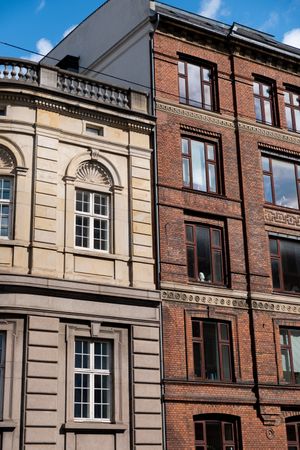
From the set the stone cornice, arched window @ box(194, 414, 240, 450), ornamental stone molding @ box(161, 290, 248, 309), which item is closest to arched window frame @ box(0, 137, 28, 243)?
the stone cornice

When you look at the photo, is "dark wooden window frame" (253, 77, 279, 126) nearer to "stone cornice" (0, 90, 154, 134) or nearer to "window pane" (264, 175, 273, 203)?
"window pane" (264, 175, 273, 203)

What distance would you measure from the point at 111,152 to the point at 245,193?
5628mm

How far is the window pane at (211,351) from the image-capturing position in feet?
76.8

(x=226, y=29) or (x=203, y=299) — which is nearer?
(x=203, y=299)

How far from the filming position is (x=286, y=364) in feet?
82.0

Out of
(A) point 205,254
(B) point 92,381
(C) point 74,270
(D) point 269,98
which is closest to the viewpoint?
(B) point 92,381

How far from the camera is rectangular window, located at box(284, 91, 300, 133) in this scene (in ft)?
95.7

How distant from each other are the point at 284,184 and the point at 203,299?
6.74 m

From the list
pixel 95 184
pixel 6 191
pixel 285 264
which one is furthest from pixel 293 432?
pixel 6 191

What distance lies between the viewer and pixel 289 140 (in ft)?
93.4

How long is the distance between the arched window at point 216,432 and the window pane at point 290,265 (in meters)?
5.90

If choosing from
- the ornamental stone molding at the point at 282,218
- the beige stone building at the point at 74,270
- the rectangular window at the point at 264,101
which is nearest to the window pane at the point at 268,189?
the ornamental stone molding at the point at 282,218

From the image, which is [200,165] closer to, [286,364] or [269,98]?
[269,98]

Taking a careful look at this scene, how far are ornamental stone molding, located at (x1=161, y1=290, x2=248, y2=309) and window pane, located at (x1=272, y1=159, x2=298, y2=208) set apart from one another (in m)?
4.96
